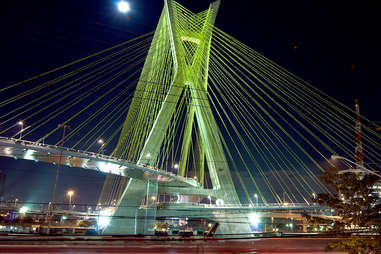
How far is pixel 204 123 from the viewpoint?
112ft

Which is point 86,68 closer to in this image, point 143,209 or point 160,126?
point 160,126

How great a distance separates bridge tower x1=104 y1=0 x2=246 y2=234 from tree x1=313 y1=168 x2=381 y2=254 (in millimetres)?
19311

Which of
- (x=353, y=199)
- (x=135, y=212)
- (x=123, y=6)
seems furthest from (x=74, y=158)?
(x=353, y=199)

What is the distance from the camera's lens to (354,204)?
12.0m

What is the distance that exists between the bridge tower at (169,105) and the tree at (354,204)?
63.4ft

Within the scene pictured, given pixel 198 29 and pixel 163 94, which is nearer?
pixel 163 94

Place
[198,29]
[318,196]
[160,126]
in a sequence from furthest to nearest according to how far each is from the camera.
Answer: [198,29] → [160,126] → [318,196]

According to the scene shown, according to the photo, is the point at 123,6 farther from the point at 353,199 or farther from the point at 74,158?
the point at 74,158

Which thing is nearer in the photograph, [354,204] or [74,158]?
[354,204]

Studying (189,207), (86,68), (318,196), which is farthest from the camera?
(189,207)

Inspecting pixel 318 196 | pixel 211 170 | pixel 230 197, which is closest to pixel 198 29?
pixel 211 170

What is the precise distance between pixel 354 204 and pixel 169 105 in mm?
21189

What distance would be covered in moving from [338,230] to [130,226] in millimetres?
25799

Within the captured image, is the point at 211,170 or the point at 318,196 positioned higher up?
the point at 211,170
